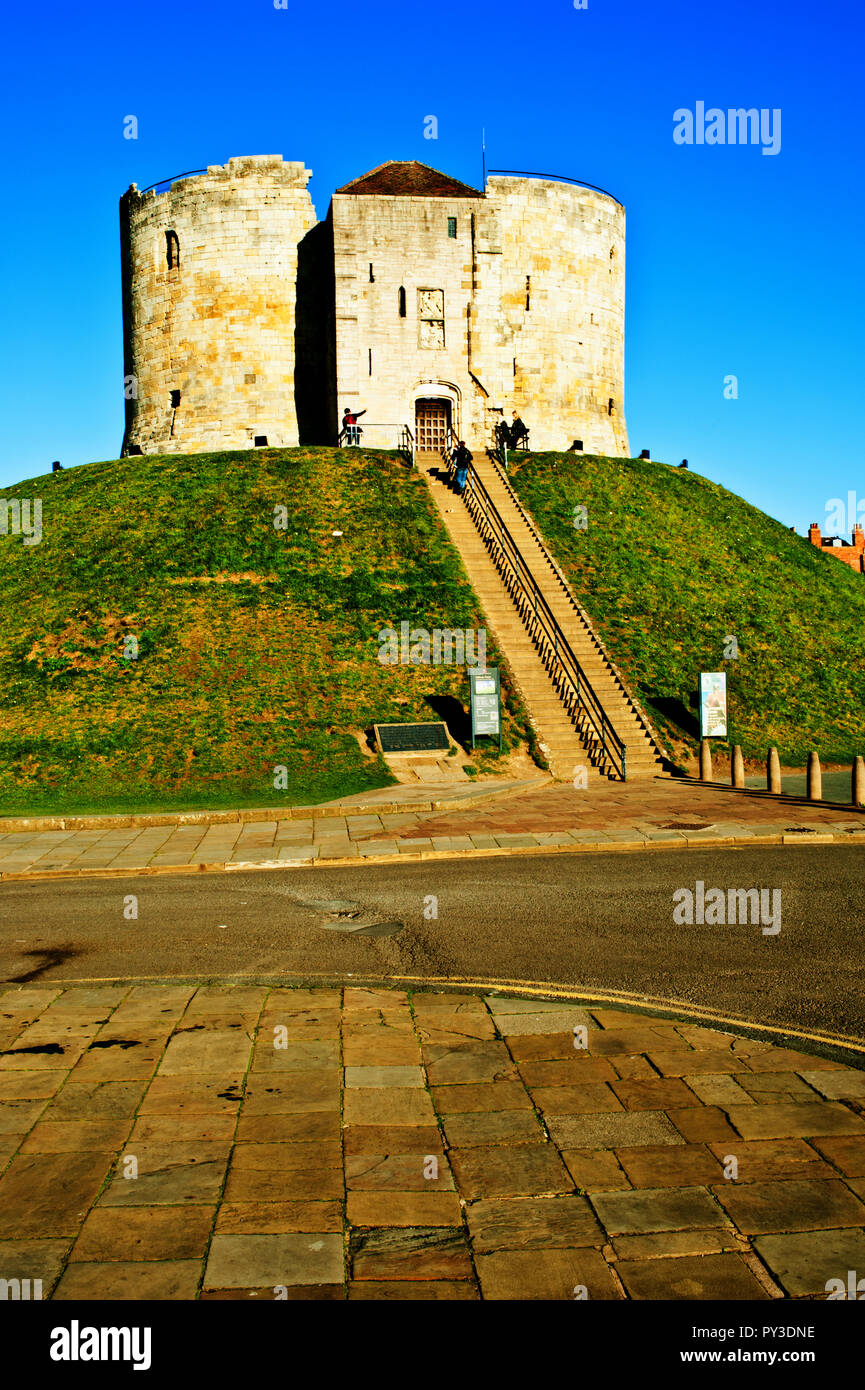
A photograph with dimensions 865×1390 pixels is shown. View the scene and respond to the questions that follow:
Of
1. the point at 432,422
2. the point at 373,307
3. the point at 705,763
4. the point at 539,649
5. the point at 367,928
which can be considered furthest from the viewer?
the point at 432,422

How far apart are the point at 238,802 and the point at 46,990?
9.81m

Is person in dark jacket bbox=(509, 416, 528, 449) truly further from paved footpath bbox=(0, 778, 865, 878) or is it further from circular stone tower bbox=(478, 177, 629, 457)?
paved footpath bbox=(0, 778, 865, 878)

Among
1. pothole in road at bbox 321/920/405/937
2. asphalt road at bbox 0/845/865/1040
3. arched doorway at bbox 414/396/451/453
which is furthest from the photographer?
arched doorway at bbox 414/396/451/453

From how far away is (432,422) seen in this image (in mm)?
40469

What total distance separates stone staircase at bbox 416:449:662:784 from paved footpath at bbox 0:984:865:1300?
13429 millimetres

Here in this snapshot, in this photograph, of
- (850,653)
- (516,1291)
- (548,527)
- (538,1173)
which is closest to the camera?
(516,1291)

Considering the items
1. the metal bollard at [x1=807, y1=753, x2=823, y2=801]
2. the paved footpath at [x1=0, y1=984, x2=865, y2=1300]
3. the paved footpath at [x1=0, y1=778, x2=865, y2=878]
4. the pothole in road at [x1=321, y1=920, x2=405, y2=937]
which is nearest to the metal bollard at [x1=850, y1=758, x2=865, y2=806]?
the paved footpath at [x1=0, y1=778, x2=865, y2=878]

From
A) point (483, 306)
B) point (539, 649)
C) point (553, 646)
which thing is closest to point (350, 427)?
point (483, 306)

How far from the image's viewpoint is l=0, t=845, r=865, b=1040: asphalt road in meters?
8.70

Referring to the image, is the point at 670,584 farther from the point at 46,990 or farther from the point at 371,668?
the point at 46,990

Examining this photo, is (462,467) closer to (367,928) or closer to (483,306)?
(483,306)

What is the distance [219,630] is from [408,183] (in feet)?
80.0

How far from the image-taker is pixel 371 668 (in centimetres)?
2441
